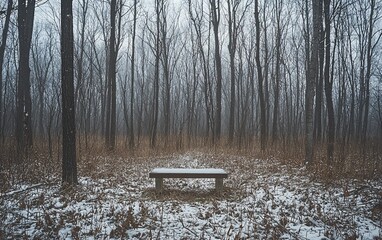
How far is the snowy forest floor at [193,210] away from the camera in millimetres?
3473

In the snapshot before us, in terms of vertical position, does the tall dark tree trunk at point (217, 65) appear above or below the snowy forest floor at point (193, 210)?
above

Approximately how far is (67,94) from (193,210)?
3.44 metres

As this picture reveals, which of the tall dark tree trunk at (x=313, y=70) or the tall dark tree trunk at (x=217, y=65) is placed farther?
the tall dark tree trunk at (x=217, y=65)

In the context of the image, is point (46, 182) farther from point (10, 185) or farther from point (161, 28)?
point (161, 28)

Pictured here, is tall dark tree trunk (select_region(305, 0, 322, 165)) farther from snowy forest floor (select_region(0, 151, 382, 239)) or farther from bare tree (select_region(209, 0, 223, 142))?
bare tree (select_region(209, 0, 223, 142))

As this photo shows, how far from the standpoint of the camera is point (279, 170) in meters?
7.61

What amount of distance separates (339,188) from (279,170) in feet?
7.88

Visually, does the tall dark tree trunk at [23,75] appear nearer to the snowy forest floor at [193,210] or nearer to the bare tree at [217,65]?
the snowy forest floor at [193,210]

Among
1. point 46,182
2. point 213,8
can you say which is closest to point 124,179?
point 46,182

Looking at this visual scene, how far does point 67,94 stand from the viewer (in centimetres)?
519

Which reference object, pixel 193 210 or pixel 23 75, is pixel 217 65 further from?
pixel 193 210

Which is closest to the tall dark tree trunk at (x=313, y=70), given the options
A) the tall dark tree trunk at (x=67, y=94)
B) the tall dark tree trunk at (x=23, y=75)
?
the tall dark tree trunk at (x=67, y=94)

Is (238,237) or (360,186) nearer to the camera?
(238,237)

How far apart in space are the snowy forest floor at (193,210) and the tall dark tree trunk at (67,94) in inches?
19.5
